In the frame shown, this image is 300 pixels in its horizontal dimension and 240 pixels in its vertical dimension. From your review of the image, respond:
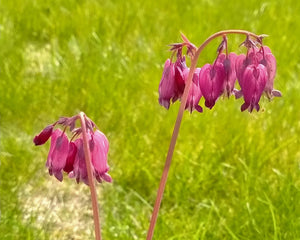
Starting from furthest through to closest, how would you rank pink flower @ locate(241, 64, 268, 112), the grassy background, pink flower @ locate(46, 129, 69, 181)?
the grassy background
pink flower @ locate(46, 129, 69, 181)
pink flower @ locate(241, 64, 268, 112)

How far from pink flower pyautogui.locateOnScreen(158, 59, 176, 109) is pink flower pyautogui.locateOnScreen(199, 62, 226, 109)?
0.10m

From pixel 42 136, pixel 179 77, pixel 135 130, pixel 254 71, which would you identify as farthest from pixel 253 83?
pixel 135 130

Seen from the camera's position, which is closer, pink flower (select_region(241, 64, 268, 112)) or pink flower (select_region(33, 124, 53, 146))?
pink flower (select_region(241, 64, 268, 112))

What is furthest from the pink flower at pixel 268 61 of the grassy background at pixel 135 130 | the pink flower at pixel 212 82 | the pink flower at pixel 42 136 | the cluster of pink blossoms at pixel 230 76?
the grassy background at pixel 135 130

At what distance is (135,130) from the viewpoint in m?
3.88

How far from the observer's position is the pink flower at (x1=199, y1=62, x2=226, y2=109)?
78.0 inches

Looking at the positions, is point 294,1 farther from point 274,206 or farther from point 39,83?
point 274,206

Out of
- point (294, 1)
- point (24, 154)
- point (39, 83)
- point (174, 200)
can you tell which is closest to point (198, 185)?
point (174, 200)

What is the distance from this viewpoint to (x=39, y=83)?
4.26 metres

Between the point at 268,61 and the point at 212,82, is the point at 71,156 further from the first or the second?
the point at 268,61

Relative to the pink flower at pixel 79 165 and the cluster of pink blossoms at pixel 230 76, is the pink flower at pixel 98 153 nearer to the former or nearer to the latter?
the pink flower at pixel 79 165

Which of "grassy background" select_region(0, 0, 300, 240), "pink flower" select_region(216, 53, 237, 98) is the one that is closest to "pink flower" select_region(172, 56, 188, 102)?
"pink flower" select_region(216, 53, 237, 98)

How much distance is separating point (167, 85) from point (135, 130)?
1816 millimetres

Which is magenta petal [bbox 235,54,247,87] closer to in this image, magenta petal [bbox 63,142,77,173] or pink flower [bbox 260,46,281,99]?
pink flower [bbox 260,46,281,99]
